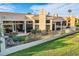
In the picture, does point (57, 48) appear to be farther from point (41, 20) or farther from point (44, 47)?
point (41, 20)

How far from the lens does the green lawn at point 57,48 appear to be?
3.04 m

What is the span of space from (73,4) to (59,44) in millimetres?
454

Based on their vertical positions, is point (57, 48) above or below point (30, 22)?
below

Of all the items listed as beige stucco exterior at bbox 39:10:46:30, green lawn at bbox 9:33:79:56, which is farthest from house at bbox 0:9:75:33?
green lawn at bbox 9:33:79:56

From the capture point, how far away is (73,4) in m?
3.02

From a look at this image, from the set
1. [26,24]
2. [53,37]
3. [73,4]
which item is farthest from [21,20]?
[73,4]

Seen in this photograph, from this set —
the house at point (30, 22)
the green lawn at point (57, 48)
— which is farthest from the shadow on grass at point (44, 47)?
the house at point (30, 22)

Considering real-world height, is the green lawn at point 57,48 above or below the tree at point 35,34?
below

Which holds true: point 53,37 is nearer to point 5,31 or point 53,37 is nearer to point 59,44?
point 59,44

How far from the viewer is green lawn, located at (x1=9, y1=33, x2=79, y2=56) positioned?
3043 millimetres

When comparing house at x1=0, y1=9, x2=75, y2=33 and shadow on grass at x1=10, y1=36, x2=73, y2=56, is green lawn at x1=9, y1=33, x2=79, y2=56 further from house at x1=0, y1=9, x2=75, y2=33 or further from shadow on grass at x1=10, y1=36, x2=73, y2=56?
house at x1=0, y1=9, x2=75, y2=33

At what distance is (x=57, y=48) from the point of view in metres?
3.05

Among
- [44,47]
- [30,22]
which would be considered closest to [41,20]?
[30,22]

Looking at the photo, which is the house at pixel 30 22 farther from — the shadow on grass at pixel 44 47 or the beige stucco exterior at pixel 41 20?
the shadow on grass at pixel 44 47
